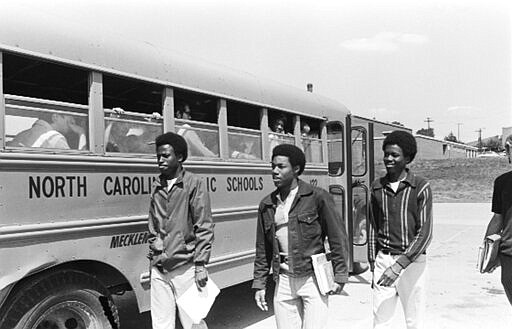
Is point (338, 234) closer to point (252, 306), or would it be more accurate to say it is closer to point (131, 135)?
point (131, 135)

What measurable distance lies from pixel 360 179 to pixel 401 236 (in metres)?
3.78

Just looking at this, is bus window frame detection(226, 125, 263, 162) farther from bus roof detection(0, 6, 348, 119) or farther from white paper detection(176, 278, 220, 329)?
white paper detection(176, 278, 220, 329)

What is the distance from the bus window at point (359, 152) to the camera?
23.3 ft

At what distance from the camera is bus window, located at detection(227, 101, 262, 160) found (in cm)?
486

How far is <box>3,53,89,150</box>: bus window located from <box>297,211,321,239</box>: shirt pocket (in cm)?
150

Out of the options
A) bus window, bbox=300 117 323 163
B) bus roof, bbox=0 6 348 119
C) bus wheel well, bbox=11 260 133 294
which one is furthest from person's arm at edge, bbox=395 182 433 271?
bus window, bbox=300 117 323 163

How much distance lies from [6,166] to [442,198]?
24.5 m

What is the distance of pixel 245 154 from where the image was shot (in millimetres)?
5023

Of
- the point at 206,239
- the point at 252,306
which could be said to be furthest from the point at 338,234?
the point at 252,306

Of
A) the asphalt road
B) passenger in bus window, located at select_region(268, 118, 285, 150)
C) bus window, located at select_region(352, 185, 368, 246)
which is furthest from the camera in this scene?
bus window, located at select_region(352, 185, 368, 246)

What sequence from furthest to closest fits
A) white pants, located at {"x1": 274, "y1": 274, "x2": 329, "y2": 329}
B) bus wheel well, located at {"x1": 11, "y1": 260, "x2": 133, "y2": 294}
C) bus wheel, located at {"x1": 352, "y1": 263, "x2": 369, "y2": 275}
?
bus wheel, located at {"x1": 352, "y1": 263, "x2": 369, "y2": 275} → bus wheel well, located at {"x1": 11, "y1": 260, "x2": 133, "y2": 294} → white pants, located at {"x1": 274, "y1": 274, "x2": 329, "y2": 329}

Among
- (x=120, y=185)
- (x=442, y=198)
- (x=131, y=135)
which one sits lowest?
(x=442, y=198)

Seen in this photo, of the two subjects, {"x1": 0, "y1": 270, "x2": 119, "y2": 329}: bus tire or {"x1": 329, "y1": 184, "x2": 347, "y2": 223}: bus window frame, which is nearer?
{"x1": 0, "y1": 270, "x2": 119, "y2": 329}: bus tire

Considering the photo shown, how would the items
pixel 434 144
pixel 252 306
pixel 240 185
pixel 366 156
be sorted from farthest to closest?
pixel 434 144 → pixel 366 156 → pixel 252 306 → pixel 240 185
